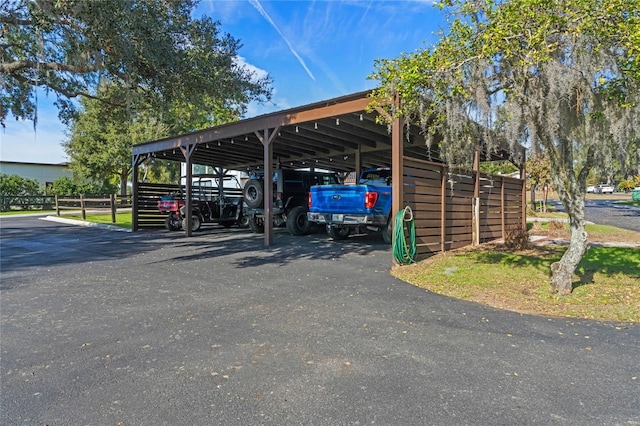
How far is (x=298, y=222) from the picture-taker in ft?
43.1

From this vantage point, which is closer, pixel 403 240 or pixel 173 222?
pixel 403 240

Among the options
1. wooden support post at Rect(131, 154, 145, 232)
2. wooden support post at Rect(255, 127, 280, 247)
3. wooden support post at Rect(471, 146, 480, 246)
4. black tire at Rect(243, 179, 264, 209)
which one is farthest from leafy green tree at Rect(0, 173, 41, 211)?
wooden support post at Rect(471, 146, 480, 246)

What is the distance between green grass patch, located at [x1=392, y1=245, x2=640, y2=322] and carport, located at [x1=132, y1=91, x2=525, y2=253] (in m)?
1.44

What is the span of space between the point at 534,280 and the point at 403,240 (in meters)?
2.29

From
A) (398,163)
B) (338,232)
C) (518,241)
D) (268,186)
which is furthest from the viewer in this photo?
(338,232)

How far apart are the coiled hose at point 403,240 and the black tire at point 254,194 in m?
6.51

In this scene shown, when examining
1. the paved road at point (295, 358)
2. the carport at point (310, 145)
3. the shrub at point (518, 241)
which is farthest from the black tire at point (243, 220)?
the shrub at point (518, 241)

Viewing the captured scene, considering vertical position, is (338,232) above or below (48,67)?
below

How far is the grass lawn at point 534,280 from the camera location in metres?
4.80

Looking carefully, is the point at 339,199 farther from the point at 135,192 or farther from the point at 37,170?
the point at 37,170

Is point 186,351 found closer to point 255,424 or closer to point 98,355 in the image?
point 98,355

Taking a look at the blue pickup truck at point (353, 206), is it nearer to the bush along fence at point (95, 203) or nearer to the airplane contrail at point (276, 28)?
the airplane contrail at point (276, 28)

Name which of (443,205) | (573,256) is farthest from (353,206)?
(573,256)

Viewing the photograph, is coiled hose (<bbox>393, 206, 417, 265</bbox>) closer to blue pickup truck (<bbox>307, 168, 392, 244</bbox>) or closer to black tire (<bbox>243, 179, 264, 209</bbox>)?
blue pickup truck (<bbox>307, 168, 392, 244</bbox>)
